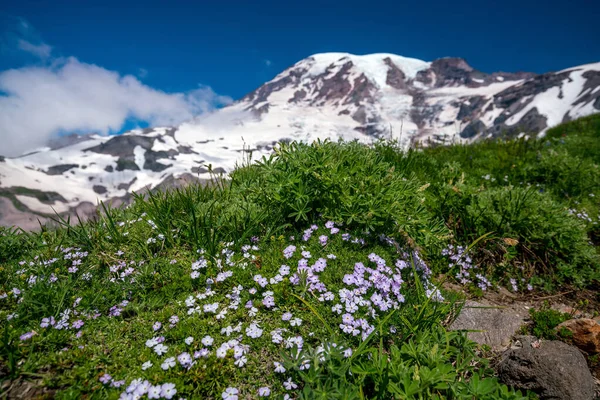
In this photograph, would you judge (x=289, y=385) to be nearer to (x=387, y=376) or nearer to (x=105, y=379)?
(x=387, y=376)

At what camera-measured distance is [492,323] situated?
425 centimetres

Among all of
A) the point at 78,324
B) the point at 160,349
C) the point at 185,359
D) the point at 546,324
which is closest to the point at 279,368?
the point at 185,359

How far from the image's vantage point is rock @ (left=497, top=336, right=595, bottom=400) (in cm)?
301

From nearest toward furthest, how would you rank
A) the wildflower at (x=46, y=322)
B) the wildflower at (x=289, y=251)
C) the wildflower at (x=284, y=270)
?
1. the wildflower at (x=46, y=322)
2. the wildflower at (x=284, y=270)
3. the wildflower at (x=289, y=251)

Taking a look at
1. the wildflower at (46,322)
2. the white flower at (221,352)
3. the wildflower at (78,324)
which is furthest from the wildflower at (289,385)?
the wildflower at (46,322)

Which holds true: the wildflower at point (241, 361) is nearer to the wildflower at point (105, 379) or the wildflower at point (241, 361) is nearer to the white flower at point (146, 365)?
the white flower at point (146, 365)

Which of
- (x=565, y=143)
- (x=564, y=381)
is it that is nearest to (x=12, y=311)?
(x=564, y=381)

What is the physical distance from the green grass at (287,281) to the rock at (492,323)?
1.40 feet

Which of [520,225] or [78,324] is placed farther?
[520,225]

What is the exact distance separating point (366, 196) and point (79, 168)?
701 ft

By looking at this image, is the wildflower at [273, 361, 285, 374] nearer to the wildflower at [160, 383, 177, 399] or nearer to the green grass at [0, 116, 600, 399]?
the green grass at [0, 116, 600, 399]

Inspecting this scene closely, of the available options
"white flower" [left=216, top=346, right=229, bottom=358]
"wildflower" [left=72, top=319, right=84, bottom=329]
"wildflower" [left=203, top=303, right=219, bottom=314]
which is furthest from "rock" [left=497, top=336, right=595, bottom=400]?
"wildflower" [left=72, top=319, right=84, bottom=329]

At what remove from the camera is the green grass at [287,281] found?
112 inches

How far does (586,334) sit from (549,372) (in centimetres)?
115
